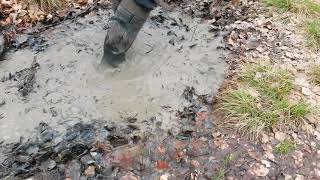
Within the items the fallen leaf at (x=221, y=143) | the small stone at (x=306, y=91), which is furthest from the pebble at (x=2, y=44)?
the small stone at (x=306, y=91)

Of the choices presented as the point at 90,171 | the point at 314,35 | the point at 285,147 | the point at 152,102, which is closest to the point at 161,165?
the point at 90,171

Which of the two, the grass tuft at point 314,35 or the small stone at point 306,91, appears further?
the grass tuft at point 314,35

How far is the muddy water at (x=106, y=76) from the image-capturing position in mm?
3361

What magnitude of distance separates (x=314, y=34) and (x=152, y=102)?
73.8 inches

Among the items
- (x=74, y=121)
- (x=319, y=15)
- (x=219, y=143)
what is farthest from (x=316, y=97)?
(x=74, y=121)

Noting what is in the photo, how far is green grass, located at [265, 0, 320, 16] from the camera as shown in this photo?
454 cm

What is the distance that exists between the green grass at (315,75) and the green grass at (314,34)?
415 millimetres

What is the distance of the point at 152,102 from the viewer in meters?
3.49

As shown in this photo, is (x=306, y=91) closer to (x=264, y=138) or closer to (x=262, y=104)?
(x=262, y=104)

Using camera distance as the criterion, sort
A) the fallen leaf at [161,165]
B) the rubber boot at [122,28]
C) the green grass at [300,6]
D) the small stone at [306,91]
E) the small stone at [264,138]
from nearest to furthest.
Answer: the fallen leaf at [161,165]
the small stone at [264,138]
the rubber boot at [122,28]
the small stone at [306,91]
the green grass at [300,6]

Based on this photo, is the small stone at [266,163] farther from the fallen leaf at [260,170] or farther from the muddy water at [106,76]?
the muddy water at [106,76]

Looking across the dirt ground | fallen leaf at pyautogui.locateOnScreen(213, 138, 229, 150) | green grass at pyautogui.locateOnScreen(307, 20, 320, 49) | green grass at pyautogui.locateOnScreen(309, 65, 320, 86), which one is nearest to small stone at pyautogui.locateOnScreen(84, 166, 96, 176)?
the dirt ground

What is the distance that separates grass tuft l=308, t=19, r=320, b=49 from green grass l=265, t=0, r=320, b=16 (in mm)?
280

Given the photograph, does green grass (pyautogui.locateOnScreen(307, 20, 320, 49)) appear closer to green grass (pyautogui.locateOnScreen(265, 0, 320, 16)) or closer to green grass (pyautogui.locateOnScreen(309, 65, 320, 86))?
green grass (pyautogui.locateOnScreen(265, 0, 320, 16))
